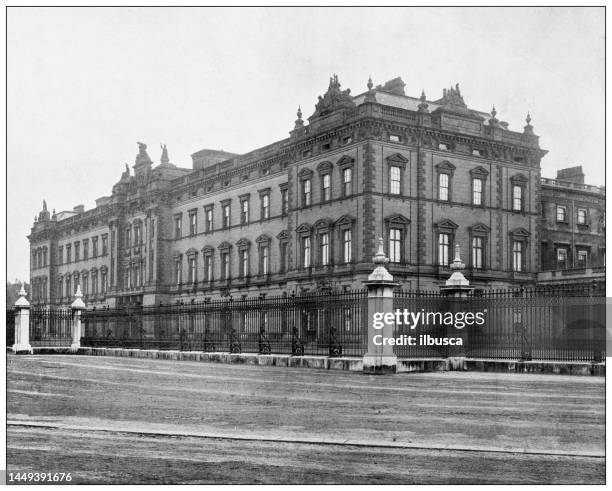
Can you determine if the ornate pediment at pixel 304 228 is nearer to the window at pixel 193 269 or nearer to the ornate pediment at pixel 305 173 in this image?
the ornate pediment at pixel 305 173

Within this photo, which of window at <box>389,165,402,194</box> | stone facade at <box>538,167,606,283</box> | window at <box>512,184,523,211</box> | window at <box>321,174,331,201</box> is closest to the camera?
window at <box>389,165,402,194</box>

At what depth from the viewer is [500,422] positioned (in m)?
11.5

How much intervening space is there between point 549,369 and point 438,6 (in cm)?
1068

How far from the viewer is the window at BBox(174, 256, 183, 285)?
189 ft

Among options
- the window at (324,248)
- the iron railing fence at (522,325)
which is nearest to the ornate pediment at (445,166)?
the window at (324,248)

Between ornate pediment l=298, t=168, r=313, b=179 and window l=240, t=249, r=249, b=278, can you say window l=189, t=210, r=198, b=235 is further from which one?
ornate pediment l=298, t=168, r=313, b=179

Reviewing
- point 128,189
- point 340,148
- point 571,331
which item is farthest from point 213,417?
point 128,189

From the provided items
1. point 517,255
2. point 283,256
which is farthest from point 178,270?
point 517,255

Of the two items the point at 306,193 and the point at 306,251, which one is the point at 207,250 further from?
the point at 306,193

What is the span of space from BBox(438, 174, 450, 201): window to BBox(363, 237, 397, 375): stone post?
2214 centimetres

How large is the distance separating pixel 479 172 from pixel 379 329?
81.0ft

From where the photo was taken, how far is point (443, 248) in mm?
41562

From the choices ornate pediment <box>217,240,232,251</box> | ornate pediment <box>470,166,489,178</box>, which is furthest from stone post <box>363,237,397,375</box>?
ornate pediment <box>217,240,232,251</box>

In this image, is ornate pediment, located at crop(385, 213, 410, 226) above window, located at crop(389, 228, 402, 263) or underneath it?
above
